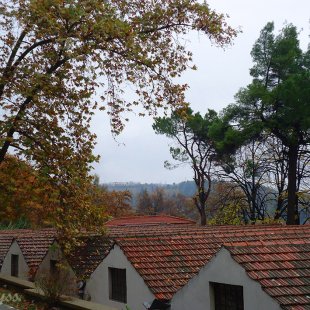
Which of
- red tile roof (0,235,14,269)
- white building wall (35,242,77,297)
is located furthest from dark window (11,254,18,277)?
white building wall (35,242,77,297)

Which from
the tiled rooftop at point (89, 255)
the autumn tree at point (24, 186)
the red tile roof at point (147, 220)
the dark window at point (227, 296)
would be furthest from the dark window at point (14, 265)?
the dark window at point (227, 296)

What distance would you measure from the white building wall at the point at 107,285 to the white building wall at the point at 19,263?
7621 mm

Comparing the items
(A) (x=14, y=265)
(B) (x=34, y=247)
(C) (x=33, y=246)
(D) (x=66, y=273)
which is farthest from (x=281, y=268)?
(A) (x=14, y=265)

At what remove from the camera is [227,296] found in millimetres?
11125

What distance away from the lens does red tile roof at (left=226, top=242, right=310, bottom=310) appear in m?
9.32

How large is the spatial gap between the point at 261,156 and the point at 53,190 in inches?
894

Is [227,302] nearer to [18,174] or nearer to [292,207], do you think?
[18,174]

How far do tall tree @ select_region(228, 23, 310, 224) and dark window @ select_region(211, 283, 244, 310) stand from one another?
57.6 feet

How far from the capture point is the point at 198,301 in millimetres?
11766

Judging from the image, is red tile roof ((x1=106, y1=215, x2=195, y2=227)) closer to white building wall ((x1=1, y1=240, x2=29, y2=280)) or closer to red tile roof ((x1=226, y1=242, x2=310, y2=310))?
white building wall ((x1=1, y1=240, x2=29, y2=280))

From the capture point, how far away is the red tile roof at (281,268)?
9.32m

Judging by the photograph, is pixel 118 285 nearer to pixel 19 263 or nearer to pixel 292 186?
pixel 19 263

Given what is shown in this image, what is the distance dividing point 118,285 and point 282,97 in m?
16.3

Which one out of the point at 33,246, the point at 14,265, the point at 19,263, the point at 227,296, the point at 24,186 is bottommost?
the point at 14,265
